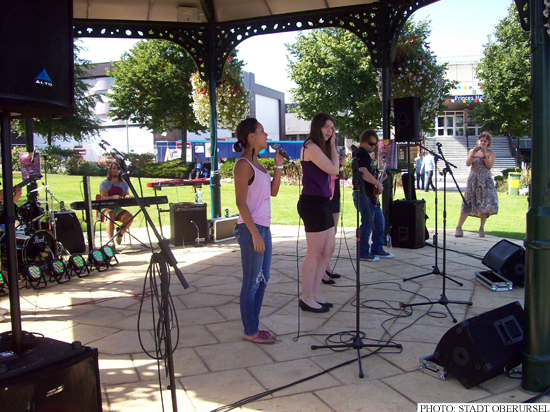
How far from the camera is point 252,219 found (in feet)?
10.9

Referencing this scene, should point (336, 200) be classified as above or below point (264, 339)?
above

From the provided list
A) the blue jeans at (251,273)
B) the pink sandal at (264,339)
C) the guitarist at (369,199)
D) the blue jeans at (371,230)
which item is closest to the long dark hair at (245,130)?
the blue jeans at (251,273)

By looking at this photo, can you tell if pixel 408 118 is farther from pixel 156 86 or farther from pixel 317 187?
pixel 156 86

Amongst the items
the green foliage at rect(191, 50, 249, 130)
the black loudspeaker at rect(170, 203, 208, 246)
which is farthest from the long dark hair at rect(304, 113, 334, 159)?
the green foliage at rect(191, 50, 249, 130)

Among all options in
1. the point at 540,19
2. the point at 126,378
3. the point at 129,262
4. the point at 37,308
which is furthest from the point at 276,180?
the point at 129,262

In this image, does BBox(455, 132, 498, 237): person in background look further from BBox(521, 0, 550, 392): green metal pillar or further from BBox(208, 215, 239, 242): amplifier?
BBox(521, 0, 550, 392): green metal pillar

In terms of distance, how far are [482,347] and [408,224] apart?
438 cm

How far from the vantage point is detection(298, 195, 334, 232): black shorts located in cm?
390

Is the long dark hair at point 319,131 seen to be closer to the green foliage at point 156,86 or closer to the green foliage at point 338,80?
the green foliage at point 338,80

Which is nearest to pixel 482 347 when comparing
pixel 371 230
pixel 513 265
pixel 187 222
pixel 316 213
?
pixel 316 213

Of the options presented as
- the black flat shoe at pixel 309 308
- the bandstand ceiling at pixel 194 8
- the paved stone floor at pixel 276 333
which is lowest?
the paved stone floor at pixel 276 333

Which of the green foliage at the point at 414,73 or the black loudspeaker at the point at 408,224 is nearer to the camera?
the black loudspeaker at the point at 408,224

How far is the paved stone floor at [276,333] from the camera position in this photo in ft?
8.89

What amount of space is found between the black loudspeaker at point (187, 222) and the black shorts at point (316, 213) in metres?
4.10
